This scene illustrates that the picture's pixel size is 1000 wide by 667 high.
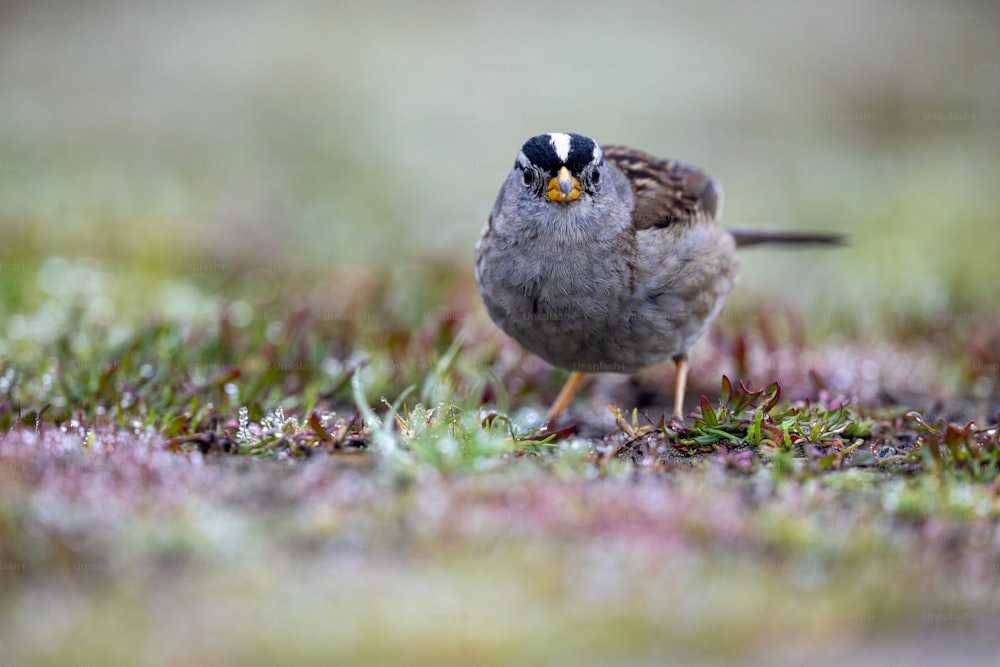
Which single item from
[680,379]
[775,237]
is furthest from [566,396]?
[775,237]

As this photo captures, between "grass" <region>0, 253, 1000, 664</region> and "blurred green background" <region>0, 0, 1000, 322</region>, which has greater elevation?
"blurred green background" <region>0, 0, 1000, 322</region>

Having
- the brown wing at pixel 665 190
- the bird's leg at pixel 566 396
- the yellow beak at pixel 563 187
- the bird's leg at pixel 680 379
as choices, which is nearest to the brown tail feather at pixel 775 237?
the brown wing at pixel 665 190

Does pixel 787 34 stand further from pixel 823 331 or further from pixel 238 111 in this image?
pixel 823 331

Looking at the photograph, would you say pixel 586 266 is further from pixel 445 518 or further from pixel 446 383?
pixel 445 518

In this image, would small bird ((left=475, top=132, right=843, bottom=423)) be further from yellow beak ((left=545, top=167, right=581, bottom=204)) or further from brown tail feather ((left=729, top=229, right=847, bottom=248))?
brown tail feather ((left=729, top=229, right=847, bottom=248))

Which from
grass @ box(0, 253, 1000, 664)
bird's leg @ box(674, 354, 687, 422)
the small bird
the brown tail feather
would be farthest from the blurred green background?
grass @ box(0, 253, 1000, 664)

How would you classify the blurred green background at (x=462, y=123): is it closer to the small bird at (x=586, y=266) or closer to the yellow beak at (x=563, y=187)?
the small bird at (x=586, y=266)
